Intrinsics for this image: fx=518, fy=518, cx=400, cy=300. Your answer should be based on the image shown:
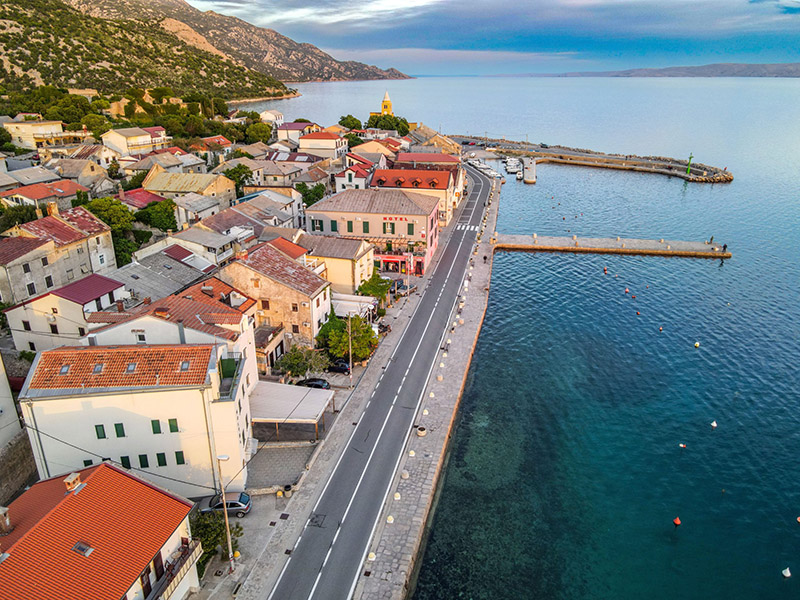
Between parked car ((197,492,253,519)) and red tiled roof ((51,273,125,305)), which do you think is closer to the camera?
parked car ((197,492,253,519))

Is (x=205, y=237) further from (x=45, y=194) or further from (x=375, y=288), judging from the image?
(x=45, y=194)

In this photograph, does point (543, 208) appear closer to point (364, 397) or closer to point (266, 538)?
point (364, 397)

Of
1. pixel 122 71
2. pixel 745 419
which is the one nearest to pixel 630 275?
pixel 745 419

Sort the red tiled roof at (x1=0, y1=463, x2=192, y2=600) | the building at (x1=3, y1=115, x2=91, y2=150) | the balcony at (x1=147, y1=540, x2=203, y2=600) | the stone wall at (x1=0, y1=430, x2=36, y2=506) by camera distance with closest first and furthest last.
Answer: the red tiled roof at (x1=0, y1=463, x2=192, y2=600), the balcony at (x1=147, y1=540, x2=203, y2=600), the stone wall at (x1=0, y1=430, x2=36, y2=506), the building at (x1=3, y1=115, x2=91, y2=150)

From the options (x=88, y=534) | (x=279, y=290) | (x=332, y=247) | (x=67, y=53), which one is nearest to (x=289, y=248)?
(x=332, y=247)

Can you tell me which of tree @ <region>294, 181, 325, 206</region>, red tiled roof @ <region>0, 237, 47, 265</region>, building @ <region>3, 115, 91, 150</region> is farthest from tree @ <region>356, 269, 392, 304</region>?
building @ <region>3, 115, 91, 150</region>

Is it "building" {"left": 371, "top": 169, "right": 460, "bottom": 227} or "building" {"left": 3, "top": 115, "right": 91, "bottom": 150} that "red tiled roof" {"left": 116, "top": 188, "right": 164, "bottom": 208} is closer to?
"building" {"left": 371, "top": 169, "right": 460, "bottom": 227}

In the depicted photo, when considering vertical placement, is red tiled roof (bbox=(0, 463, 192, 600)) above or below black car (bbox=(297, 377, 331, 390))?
above
